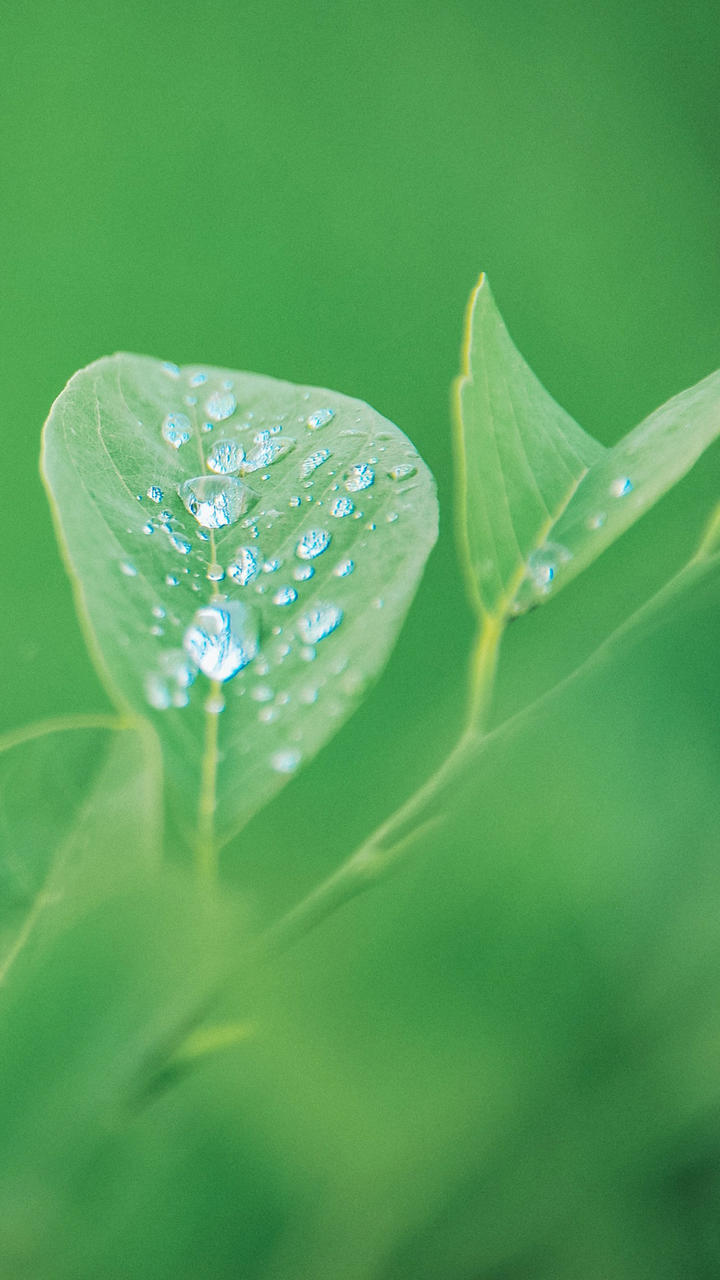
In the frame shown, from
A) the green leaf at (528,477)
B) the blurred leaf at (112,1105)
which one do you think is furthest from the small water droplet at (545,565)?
the blurred leaf at (112,1105)

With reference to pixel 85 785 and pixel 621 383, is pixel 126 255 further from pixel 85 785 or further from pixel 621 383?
pixel 85 785

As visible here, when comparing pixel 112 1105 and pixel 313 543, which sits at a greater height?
pixel 313 543

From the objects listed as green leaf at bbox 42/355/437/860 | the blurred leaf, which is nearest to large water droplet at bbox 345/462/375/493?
green leaf at bbox 42/355/437/860

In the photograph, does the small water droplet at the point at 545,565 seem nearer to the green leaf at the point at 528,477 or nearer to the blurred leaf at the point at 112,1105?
the green leaf at the point at 528,477

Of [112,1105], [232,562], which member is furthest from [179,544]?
[112,1105]

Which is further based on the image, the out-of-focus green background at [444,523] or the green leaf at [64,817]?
the out-of-focus green background at [444,523]

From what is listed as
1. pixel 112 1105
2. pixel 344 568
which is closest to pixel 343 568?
pixel 344 568

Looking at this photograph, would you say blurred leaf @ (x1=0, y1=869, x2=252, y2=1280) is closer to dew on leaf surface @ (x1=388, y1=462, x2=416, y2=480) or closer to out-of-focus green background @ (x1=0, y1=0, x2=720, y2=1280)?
out-of-focus green background @ (x1=0, y1=0, x2=720, y2=1280)

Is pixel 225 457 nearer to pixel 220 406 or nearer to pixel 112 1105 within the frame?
pixel 220 406
